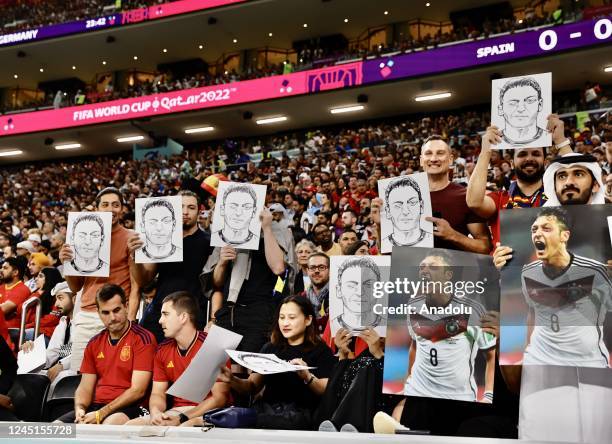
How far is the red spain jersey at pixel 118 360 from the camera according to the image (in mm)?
3414

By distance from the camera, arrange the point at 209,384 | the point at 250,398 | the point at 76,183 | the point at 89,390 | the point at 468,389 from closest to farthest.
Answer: the point at 468,389 → the point at 209,384 → the point at 250,398 → the point at 89,390 → the point at 76,183

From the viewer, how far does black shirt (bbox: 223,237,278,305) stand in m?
3.80

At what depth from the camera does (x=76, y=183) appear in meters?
18.6

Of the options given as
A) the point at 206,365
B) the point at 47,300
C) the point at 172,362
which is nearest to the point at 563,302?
the point at 206,365

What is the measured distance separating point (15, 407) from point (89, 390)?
556 mm

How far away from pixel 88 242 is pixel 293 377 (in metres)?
1.81

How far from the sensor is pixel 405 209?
300 centimetres

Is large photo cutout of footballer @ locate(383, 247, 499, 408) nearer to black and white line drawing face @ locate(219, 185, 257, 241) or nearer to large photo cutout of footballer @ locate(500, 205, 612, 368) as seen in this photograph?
large photo cutout of footballer @ locate(500, 205, 612, 368)

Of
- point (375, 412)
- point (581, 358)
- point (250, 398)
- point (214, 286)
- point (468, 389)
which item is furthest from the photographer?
point (214, 286)

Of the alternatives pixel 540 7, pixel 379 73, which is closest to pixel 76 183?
pixel 379 73

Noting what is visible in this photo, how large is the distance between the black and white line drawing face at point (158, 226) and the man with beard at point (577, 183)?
2376 millimetres

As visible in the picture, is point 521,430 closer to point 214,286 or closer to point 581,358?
point 581,358

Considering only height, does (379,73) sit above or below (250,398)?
above

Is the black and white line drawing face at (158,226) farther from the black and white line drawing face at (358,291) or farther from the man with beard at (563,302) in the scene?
the man with beard at (563,302)
